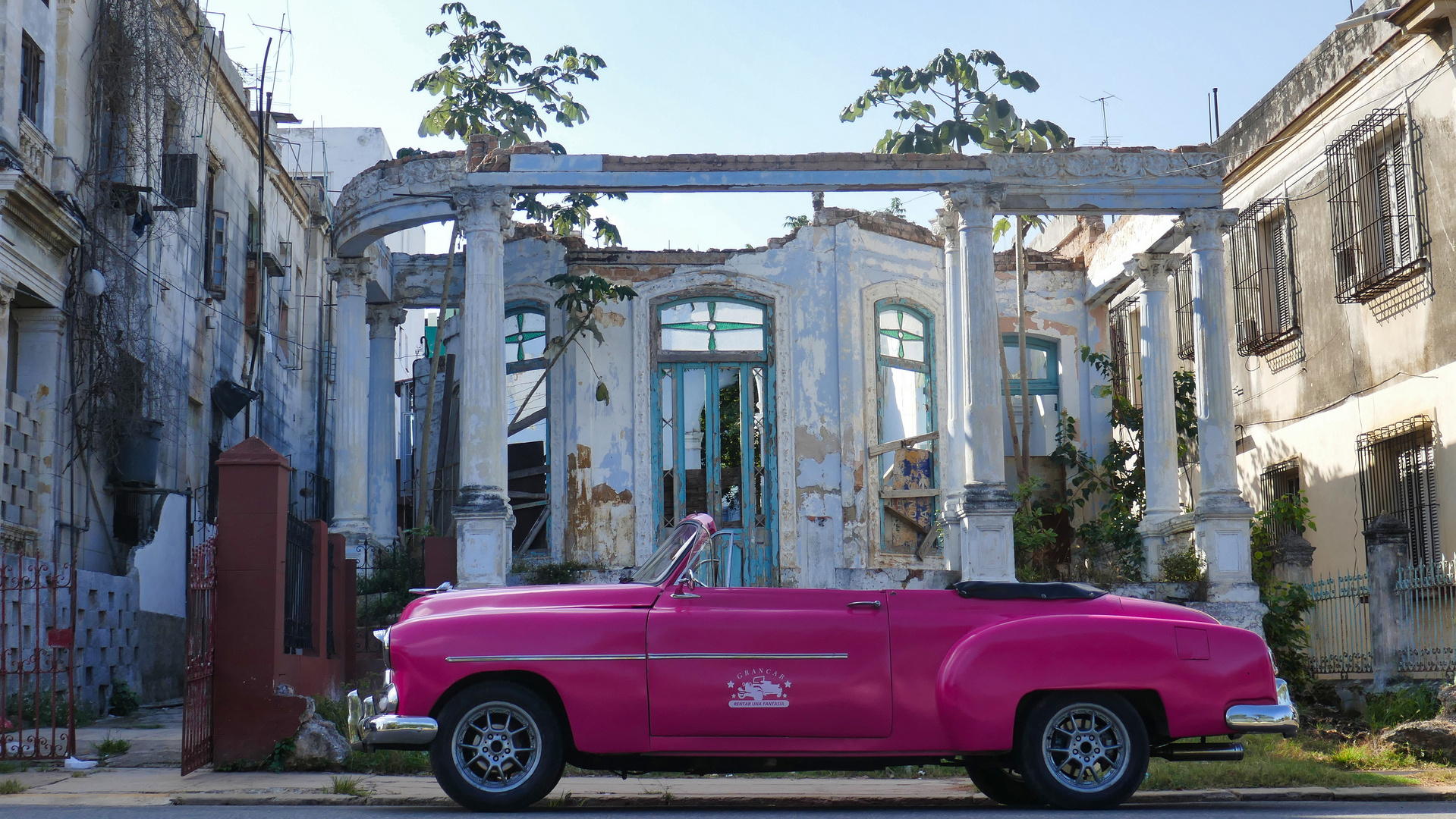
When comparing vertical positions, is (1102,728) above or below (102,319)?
→ below

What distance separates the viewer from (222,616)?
834 cm

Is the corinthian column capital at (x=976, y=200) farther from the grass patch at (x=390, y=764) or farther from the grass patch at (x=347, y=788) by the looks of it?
the grass patch at (x=347, y=788)

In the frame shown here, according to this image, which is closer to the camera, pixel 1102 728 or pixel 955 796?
pixel 1102 728

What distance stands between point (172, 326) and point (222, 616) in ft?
26.2

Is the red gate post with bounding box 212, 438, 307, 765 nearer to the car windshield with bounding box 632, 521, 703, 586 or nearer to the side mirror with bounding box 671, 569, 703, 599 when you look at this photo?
the car windshield with bounding box 632, 521, 703, 586

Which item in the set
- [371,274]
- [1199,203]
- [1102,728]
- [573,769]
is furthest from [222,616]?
[1199,203]

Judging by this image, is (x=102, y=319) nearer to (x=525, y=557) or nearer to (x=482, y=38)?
(x=525, y=557)

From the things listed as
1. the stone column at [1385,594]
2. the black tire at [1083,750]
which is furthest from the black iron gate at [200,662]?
the stone column at [1385,594]

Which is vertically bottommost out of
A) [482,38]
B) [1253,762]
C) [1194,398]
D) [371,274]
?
[1253,762]

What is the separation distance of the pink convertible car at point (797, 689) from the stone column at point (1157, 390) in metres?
8.65

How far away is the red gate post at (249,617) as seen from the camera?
27.3 feet

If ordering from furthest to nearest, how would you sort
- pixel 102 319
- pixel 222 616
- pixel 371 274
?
1. pixel 371 274
2. pixel 102 319
3. pixel 222 616

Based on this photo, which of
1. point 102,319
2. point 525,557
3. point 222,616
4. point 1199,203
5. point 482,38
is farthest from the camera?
point 482,38

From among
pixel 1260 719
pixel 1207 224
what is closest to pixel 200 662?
pixel 1260 719
